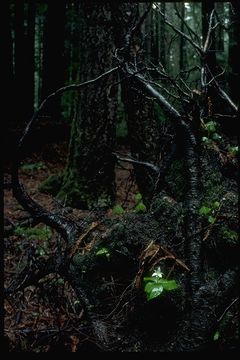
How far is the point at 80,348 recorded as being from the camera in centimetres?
263

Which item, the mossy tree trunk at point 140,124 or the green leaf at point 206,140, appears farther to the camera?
the mossy tree trunk at point 140,124

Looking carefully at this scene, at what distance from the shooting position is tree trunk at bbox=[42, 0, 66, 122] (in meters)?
13.0

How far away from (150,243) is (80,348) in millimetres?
895

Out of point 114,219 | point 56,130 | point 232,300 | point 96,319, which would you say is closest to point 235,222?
point 232,300

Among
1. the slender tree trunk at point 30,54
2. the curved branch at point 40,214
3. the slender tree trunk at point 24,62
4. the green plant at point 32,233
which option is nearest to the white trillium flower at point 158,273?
the curved branch at point 40,214

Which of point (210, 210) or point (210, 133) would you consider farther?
point (210, 133)

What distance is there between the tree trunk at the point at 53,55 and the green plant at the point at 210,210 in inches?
429

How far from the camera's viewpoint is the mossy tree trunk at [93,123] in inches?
220

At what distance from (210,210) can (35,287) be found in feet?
6.52

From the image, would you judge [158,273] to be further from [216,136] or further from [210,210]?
[216,136]

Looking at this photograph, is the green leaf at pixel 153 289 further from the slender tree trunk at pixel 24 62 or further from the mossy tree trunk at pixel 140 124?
the slender tree trunk at pixel 24 62

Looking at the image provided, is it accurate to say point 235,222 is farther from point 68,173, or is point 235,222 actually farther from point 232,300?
point 68,173

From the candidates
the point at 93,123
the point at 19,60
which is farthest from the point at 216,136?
the point at 19,60

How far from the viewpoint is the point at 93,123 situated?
5.75m
